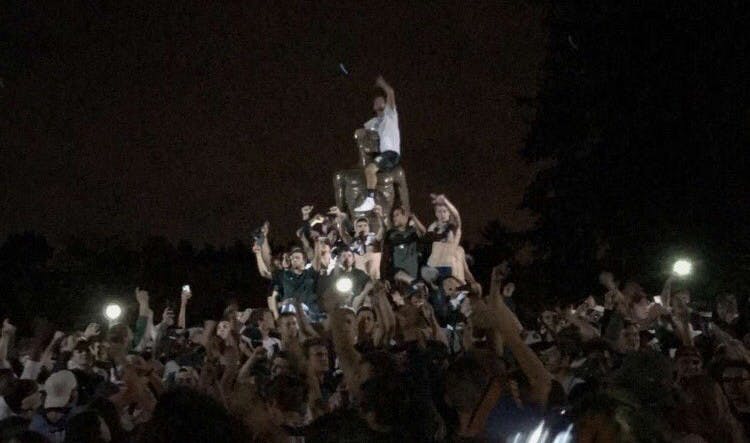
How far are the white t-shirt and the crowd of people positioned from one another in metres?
3.12

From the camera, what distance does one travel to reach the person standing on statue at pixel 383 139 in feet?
52.2

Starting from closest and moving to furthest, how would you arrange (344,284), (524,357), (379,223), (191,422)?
(191,422)
(524,357)
(344,284)
(379,223)

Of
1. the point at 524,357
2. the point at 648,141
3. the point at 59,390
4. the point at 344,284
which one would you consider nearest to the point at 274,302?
the point at 344,284

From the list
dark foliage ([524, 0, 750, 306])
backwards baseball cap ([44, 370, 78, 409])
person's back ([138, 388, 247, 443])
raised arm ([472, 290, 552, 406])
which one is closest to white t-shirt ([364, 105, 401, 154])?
backwards baseball cap ([44, 370, 78, 409])

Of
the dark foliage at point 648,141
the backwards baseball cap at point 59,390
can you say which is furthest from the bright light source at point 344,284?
the dark foliage at point 648,141

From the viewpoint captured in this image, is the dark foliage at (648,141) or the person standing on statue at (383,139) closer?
the person standing on statue at (383,139)

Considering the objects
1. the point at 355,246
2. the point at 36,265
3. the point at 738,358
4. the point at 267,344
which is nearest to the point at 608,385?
the point at 738,358

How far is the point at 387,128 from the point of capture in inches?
627

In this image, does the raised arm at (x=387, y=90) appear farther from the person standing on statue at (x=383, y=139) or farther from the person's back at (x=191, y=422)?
the person's back at (x=191, y=422)

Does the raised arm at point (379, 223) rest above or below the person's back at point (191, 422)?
above

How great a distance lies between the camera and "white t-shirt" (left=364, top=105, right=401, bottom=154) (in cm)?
1593

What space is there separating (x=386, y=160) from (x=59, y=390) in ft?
33.4

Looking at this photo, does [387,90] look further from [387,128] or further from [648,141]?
[648,141]

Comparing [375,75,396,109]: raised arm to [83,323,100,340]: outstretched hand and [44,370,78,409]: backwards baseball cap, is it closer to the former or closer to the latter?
[83,323,100,340]: outstretched hand
